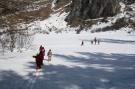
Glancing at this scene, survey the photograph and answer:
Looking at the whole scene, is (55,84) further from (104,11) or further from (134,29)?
(104,11)

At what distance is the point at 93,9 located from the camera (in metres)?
106

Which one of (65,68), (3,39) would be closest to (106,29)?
(3,39)

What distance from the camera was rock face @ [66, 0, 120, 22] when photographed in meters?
103

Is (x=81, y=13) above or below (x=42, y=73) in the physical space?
above

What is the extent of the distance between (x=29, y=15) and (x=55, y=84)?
417 centimetres

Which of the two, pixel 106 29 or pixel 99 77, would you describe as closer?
pixel 99 77

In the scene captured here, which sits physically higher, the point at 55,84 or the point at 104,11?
the point at 104,11

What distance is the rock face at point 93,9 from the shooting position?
103 metres

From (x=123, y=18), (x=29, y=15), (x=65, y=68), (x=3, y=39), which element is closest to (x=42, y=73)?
(x=65, y=68)

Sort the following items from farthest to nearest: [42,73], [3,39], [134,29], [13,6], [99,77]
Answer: [134,29], [3,39], [42,73], [99,77], [13,6]

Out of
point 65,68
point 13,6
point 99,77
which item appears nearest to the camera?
point 13,6

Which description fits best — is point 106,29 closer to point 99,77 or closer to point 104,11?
point 104,11

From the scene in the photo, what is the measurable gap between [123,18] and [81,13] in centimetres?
1949

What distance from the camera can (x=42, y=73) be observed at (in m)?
24.1
